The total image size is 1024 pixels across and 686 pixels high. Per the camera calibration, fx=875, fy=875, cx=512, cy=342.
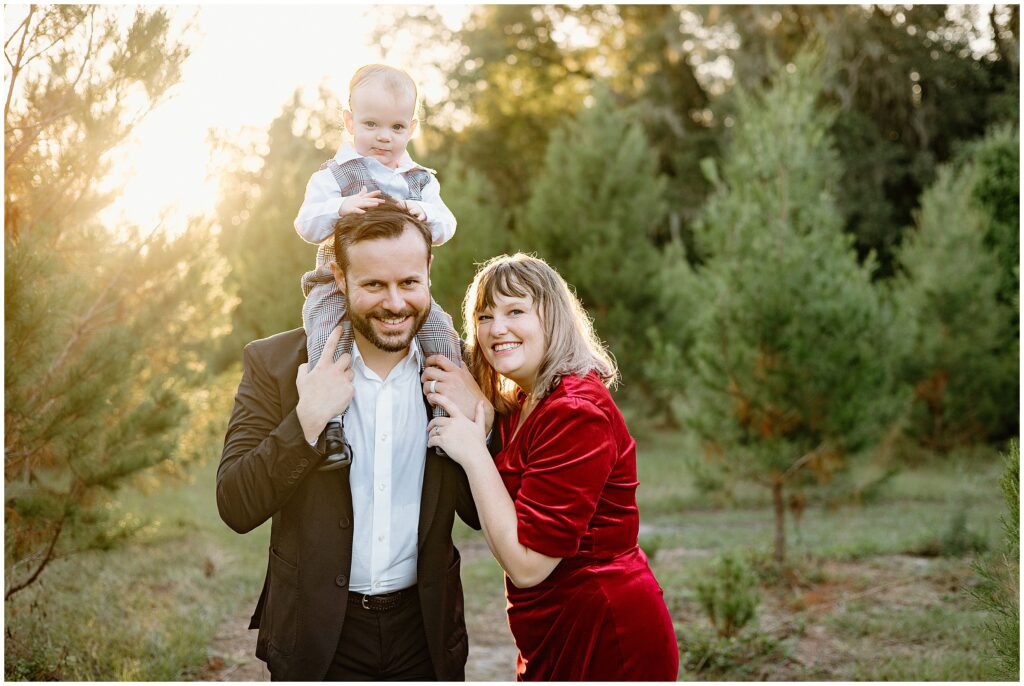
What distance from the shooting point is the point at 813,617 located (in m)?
7.29

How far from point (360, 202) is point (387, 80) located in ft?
2.34

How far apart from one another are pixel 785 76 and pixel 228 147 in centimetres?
555

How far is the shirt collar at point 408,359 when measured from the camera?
9.04ft

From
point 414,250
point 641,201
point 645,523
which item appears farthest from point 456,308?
point 414,250

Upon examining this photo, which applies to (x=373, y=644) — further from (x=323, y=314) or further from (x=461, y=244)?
(x=461, y=244)

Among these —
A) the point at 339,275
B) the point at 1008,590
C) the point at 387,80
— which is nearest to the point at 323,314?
the point at 339,275

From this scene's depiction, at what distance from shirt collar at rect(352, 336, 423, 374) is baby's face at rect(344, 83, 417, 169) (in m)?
0.75

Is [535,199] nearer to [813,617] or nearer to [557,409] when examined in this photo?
[813,617]

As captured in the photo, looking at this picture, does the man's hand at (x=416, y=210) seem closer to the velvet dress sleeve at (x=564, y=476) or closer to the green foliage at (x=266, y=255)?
the velvet dress sleeve at (x=564, y=476)

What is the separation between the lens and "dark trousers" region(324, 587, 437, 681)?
267 cm

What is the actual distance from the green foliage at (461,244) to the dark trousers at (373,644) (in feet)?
25.0

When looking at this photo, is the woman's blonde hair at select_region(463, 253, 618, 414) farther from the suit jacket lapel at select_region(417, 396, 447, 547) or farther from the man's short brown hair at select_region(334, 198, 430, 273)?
the suit jacket lapel at select_region(417, 396, 447, 547)

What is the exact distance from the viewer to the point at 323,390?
8.21ft

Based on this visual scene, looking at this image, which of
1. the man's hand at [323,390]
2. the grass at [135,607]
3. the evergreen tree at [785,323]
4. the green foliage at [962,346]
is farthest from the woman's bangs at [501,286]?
the green foliage at [962,346]
